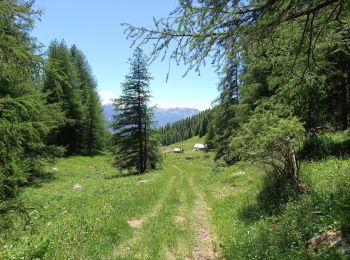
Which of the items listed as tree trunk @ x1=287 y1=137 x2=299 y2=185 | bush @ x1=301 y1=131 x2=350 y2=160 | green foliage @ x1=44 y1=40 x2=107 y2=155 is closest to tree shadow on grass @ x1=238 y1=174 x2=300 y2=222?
tree trunk @ x1=287 y1=137 x2=299 y2=185

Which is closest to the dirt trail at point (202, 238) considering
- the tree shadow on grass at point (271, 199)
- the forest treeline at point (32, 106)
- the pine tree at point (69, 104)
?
the tree shadow on grass at point (271, 199)

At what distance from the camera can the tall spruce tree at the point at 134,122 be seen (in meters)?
37.3

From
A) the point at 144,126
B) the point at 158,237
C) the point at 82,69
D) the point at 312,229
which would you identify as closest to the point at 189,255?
the point at 158,237

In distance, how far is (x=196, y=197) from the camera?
20031 mm

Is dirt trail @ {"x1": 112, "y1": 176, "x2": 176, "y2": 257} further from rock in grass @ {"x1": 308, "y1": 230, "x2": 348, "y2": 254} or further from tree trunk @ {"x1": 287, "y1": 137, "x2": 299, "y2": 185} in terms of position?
tree trunk @ {"x1": 287, "y1": 137, "x2": 299, "y2": 185}

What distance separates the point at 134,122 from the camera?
37.8 metres

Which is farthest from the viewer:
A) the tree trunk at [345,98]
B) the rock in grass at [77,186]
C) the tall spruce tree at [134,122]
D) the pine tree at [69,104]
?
the pine tree at [69,104]

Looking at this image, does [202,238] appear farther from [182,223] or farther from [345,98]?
[345,98]

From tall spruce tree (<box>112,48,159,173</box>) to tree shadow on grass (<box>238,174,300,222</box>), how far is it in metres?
24.4

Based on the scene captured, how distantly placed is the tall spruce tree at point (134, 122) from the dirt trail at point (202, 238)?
21.7 metres

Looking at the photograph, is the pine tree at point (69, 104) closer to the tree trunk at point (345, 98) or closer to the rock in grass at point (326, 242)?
the tree trunk at point (345, 98)

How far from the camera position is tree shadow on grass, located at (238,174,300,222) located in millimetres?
11891

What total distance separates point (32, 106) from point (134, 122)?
27336 millimetres

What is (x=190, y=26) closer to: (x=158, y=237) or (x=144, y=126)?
(x=158, y=237)
